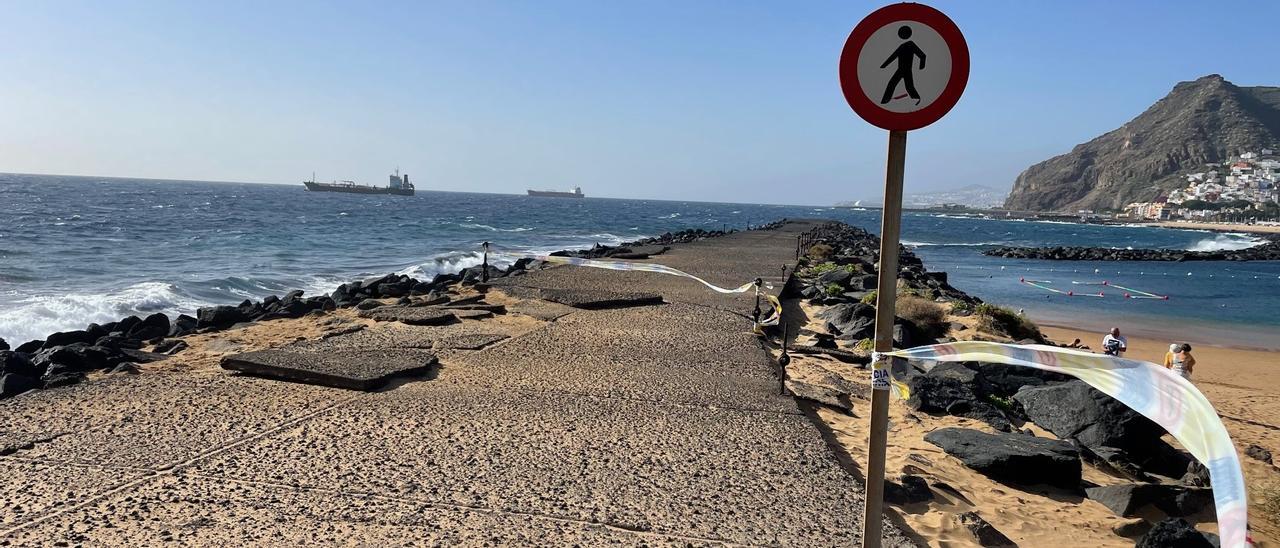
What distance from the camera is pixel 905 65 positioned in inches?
98.5

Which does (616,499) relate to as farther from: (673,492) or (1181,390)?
(1181,390)

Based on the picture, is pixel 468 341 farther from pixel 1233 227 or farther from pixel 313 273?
pixel 1233 227

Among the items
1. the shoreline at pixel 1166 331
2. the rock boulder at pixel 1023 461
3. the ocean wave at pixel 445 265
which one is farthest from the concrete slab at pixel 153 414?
the ocean wave at pixel 445 265

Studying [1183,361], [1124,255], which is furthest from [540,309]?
[1124,255]

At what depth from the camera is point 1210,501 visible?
17.2ft

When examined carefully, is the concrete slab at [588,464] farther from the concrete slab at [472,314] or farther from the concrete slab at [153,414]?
the concrete slab at [472,314]

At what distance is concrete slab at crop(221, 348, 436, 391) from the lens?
6.24m

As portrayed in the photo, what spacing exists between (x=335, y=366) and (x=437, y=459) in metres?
2.35

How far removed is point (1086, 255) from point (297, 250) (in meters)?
41.3

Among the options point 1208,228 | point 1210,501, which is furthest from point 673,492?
point 1208,228

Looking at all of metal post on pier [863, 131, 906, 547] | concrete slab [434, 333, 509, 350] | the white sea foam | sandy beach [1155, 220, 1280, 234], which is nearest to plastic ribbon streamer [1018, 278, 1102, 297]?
concrete slab [434, 333, 509, 350]

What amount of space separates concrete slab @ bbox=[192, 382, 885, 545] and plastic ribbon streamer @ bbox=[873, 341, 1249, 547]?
137 centimetres

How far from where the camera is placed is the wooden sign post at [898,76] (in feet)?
8.14

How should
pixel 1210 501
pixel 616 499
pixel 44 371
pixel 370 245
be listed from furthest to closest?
pixel 370 245 < pixel 44 371 < pixel 1210 501 < pixel 616 499
